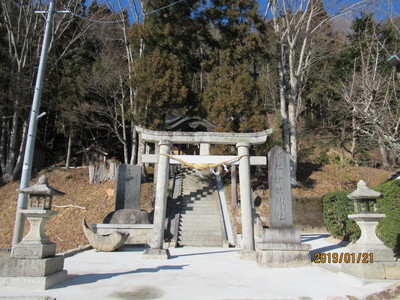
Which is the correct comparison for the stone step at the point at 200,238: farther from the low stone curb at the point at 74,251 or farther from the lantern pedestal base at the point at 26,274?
the lantern pedestal base at the point at 26,274

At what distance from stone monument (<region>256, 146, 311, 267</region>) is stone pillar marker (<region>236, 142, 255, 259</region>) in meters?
1.07

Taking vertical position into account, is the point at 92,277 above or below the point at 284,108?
below

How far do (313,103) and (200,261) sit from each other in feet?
73.3

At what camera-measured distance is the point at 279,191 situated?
764 centimetres

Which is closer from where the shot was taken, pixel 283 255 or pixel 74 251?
pixel 283 255

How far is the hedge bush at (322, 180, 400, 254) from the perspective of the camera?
7250 mm

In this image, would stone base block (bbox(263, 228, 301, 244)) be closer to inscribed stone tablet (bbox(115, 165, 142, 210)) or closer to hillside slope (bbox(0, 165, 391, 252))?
inscribed stone tablet (bbox(115, 165, 142, 210))

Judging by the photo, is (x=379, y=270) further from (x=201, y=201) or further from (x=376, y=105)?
(x=376, y=105)

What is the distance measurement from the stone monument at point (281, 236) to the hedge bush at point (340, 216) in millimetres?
3631

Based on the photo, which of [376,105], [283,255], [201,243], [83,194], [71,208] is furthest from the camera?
[83,194]

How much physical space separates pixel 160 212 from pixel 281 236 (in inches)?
142

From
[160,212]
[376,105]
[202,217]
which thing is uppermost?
[376,105]

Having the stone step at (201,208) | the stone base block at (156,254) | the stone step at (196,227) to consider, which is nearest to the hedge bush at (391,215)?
the stone base block at (156,254)
